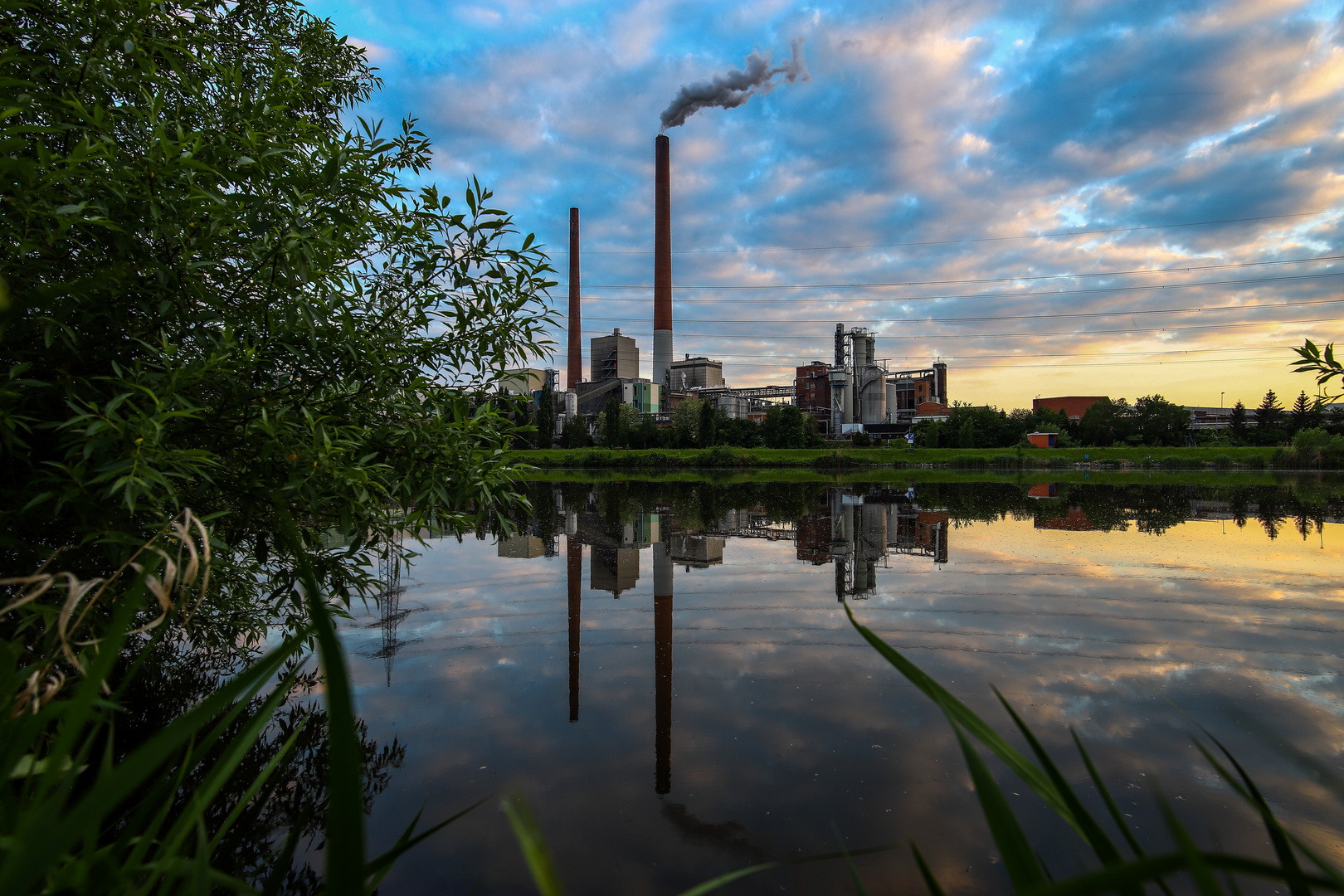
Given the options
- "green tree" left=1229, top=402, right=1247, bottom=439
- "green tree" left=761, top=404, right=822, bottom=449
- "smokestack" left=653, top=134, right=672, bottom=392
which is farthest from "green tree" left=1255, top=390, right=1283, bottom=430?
"smokestack" left=653, top=134, right=672, bottom=392

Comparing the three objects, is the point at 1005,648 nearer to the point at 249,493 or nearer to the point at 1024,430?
the point at 249,493

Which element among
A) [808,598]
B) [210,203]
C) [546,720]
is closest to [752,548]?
[808,598]

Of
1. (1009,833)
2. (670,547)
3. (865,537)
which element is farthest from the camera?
(865,537)

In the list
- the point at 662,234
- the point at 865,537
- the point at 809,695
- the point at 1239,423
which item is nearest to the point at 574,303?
the point at 662,234

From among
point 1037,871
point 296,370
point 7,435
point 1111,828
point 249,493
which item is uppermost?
point 296,370

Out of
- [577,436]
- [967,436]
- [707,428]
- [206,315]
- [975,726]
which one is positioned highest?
[707,428]

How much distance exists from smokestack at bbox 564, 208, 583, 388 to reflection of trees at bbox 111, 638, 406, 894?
181 feet

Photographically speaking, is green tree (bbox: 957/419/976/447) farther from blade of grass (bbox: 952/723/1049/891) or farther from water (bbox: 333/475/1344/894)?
blade of grass (bbox: 952/723/1049/891)

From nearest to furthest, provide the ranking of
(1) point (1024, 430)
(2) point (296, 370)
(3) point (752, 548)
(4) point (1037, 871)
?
(4) point (1037, 871) < (2) point (296, 370) < (3) point (752, 548) < (1) point (1024, 430)

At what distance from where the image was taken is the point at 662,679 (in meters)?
6.13

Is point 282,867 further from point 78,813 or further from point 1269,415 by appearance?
point 1269,415

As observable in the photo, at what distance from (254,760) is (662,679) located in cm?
312

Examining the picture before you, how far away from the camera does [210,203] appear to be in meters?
2.90

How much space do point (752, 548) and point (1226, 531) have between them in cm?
1098
